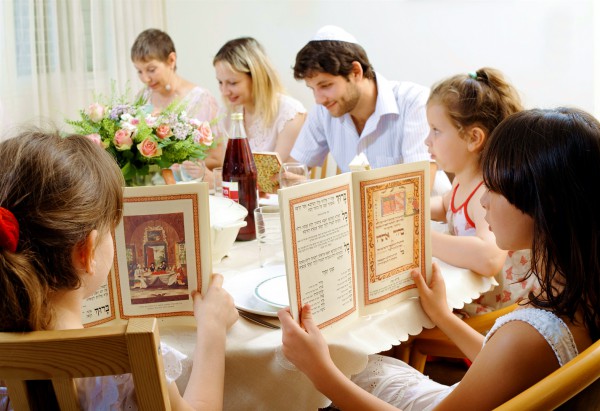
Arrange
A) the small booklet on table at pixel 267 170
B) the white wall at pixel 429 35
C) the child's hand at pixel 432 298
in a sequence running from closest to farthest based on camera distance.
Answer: the child's hand at pixel 432 298, the small booklet on table at pixel 267 170, the white wall at pixel 429 35

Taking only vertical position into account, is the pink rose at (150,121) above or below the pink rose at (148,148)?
above

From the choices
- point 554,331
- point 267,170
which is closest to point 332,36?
point 267,170

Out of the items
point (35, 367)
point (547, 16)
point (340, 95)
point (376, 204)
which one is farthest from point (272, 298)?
point (547, 16)

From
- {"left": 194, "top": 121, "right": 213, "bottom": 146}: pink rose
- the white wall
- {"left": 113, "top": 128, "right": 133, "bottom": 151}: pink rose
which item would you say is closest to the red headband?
{"left": 113, "top": 128, "right": 133, "bottom": 151}: pink rose

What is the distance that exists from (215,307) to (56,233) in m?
0.40

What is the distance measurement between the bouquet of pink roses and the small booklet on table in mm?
282

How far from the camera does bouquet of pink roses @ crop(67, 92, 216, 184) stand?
173 cm

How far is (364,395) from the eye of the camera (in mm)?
1073

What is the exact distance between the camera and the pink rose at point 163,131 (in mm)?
1774

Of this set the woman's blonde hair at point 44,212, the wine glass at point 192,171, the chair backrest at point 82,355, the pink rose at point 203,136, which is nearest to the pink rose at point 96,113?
the pink rose at point 203,136

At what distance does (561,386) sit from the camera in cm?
77

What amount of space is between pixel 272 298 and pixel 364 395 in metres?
0.29

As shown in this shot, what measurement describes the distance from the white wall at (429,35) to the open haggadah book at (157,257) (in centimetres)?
260

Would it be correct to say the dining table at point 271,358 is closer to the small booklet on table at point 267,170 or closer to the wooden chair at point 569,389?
the wooden chair at point 569,389
